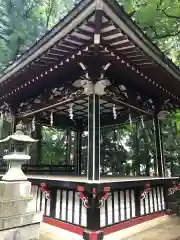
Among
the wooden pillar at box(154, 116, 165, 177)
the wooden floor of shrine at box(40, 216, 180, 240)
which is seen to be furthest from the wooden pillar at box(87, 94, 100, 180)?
the wooden pillar at box(154, 116, 165, 177)

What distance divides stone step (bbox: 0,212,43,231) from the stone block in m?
0.27

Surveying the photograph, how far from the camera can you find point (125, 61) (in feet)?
12.9

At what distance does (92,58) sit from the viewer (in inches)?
153

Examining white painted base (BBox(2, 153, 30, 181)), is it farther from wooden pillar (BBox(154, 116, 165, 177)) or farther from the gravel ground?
wooden pillar (BBox(154, 116, 165, 177))

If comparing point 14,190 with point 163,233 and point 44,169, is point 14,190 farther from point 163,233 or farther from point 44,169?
point 44,169

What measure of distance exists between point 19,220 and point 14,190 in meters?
0.42

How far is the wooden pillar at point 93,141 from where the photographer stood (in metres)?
3.93

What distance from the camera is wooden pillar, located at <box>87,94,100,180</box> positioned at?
393 cm

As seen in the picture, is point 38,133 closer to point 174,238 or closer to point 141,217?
point 141,217

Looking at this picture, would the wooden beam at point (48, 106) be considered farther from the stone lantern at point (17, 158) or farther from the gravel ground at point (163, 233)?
the gravel ground at point (163, 233)

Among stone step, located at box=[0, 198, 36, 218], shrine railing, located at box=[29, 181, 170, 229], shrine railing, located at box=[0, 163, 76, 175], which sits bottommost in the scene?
shrine railing, located at box=[29, 181, 170, 229]

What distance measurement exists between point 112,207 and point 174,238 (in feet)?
4.63

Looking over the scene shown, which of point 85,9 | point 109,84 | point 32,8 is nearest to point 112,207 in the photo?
point 109,84

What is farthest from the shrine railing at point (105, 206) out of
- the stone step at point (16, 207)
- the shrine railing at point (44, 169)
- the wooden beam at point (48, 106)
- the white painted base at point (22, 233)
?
the wooden beam at point (48, 106)
